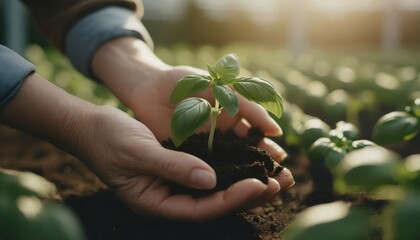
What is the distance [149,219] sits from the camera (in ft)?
4.01

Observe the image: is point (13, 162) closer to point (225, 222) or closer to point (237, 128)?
point (237, 128)

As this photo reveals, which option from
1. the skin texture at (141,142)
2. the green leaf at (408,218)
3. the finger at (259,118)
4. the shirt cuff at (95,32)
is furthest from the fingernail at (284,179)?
the shirt cuff at (95,32)

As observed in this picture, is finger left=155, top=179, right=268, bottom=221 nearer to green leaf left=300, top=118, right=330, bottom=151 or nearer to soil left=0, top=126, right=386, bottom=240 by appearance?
soil left=0, top=126, right=386, bottom=240

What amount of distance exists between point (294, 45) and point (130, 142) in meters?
6.95

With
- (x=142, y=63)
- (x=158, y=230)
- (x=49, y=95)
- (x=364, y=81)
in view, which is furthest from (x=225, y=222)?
(x=364, y=81)

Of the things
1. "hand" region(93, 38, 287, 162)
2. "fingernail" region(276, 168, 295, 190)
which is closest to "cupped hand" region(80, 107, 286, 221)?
"fingernail" region(276, 168, 295, 190)

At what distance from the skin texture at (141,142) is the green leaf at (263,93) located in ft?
0.62

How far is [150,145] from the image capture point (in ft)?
3.63

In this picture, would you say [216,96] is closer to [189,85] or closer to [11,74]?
[189,85]

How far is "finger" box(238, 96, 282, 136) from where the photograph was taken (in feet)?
4.77

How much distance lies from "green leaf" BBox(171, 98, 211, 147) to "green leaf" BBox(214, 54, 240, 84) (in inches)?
6.2

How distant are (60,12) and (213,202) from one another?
1331 millimetres

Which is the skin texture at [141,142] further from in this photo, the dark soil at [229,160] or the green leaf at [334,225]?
the green leaf at [334,225]

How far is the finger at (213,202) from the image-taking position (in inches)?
40.9
